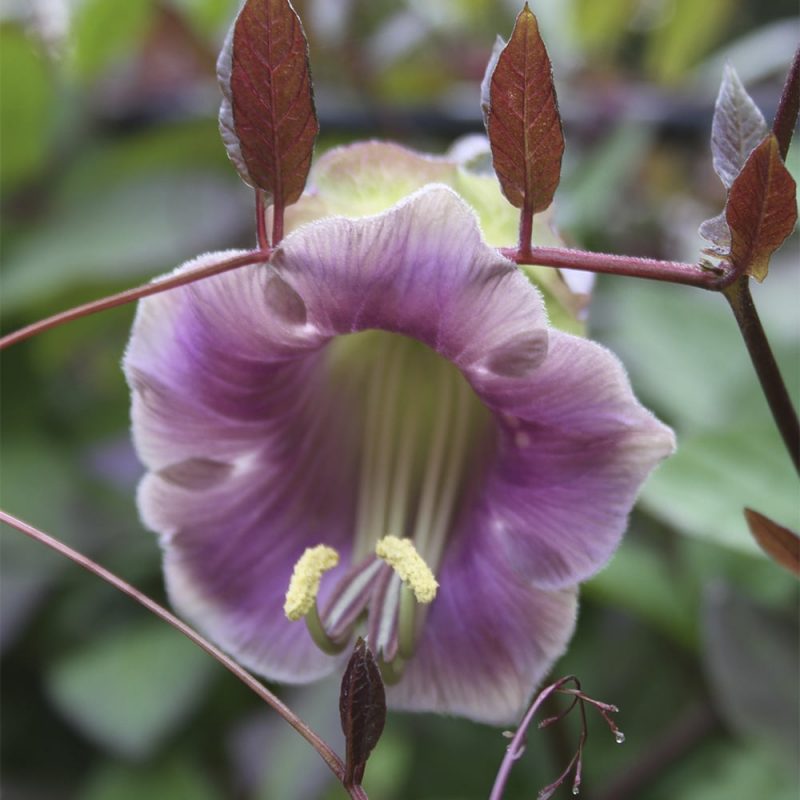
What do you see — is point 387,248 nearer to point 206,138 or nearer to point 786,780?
point 786,780

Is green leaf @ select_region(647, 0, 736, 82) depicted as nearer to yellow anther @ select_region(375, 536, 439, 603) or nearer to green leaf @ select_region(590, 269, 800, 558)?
green leaf @ select_region(590, 269, 800, 558)

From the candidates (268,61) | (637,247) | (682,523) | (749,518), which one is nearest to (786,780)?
(682,523)

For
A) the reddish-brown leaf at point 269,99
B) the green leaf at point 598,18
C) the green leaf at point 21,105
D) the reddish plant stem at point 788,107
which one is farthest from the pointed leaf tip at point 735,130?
the green leaf at point 598,18

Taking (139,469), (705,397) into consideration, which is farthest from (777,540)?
(139,469)

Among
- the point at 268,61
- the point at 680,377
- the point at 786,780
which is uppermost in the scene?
the point at 268,61

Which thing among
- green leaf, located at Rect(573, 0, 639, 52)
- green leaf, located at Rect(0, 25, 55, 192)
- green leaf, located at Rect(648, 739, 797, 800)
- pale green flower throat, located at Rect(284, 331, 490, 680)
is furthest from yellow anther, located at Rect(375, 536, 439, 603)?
green leaf, located at Rect(573, 0, 639, 52)

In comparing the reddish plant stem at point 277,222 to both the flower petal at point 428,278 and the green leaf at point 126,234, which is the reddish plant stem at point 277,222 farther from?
the green leaf at point 126,234
